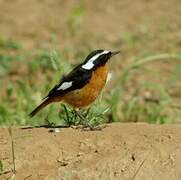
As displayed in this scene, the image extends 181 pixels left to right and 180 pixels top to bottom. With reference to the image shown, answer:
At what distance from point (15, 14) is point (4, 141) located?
6503mm

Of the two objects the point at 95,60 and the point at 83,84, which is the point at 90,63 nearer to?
the point at 95,60

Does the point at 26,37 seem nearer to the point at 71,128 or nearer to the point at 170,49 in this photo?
the point at 170,49

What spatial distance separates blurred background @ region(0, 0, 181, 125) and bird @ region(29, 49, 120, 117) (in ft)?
2.03

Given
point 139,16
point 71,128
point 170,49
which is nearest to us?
point 71,128

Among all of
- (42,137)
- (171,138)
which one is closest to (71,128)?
(42,137)

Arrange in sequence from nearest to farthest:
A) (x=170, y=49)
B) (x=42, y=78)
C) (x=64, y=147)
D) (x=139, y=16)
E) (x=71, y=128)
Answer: (x=64, y=147), (x=71, y=128), (x=42, y=78), (x=170, y=49), (x=139, y=16)

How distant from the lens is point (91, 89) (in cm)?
771

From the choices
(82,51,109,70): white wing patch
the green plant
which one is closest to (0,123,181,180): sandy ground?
(82,51,109,70): white wing patch

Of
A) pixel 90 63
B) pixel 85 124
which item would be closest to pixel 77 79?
pixel 90 63

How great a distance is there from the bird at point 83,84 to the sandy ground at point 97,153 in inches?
15.0

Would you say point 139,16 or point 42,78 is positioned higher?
point 139,16

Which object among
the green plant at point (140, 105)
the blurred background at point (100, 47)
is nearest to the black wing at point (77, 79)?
the blurred background at point (100, 47)

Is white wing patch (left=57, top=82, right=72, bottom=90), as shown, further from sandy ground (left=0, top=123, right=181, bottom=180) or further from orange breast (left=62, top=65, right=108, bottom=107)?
sandy ground (left=0, top=123, right=181, bottom=180)

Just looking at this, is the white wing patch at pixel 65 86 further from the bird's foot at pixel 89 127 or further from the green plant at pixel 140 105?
the green plant at pixel 140 105
